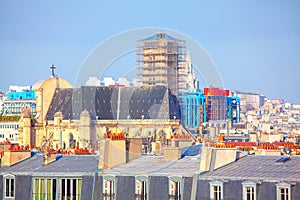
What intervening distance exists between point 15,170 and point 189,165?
20.3 ft

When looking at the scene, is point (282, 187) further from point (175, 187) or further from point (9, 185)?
point (9, 185)

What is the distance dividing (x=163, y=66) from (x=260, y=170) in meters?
124

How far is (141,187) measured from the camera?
41.4 metres

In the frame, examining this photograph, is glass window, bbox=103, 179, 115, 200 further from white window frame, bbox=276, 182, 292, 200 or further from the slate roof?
the slate roof

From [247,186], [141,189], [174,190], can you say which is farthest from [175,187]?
[247,186]

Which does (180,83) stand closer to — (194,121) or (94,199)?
(194,121)

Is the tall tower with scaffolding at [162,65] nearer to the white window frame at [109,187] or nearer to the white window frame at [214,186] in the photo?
the white window frame at [109,187]

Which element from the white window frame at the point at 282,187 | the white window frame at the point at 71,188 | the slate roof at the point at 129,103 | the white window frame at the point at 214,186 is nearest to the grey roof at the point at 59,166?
the white window frame at the point at 71,188

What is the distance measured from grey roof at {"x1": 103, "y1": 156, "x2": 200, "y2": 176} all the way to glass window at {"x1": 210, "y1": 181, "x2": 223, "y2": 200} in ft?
4.66

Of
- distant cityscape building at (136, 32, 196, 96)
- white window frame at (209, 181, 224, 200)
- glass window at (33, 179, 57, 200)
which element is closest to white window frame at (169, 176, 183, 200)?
white window frame at (209, 181, 224, 200)

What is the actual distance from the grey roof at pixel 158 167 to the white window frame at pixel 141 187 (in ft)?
0.87

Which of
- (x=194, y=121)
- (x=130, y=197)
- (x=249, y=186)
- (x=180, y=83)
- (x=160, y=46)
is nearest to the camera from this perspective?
(x=249, y=186)

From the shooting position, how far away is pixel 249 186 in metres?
38.4

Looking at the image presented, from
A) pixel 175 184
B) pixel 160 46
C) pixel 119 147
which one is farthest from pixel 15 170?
pixel 160 46
